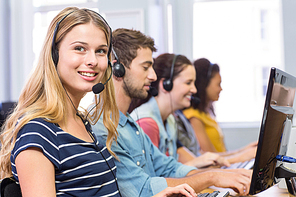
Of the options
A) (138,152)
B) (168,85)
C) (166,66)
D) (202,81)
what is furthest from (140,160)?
(202,81)

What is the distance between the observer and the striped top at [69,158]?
733 mm

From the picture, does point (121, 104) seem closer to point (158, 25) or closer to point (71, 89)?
point (71, 89)

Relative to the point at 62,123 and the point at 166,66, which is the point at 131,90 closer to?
the point at 62,123

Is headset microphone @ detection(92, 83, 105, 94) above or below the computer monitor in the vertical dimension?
above

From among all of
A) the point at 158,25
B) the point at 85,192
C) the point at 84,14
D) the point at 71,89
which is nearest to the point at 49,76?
the point at 71,89

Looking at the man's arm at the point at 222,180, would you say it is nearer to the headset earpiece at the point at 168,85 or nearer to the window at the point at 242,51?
the headset earpiece at the point at 168,85

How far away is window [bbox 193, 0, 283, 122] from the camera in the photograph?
371 centimetres

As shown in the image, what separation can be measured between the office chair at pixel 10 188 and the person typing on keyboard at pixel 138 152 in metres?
0.36

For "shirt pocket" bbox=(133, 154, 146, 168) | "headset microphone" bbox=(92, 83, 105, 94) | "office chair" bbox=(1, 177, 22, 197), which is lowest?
"shirt pocket" bbox=(133, 154, 146, 168)

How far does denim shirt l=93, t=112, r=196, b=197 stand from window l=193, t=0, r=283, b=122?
2452mm

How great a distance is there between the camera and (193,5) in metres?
3.86

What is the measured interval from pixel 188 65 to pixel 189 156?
59 centimetres

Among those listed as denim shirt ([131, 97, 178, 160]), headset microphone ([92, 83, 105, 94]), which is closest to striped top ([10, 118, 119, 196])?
headset microphone ([92, 83, 105, 94])

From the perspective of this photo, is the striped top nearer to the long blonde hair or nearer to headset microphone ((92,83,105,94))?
the long blonde hair
